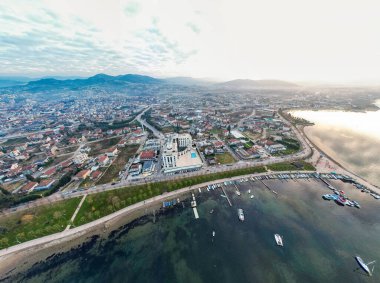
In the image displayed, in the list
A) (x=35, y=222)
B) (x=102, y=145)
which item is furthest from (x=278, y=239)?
(x=102, y=145)

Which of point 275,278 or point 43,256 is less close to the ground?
point 275,278

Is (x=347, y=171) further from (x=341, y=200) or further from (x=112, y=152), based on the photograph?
(x=112, y=152)

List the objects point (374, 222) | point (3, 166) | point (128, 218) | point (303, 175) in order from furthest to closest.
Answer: point (3, 166) → point (303, 175) → point (128, 218) → point (374, 222)

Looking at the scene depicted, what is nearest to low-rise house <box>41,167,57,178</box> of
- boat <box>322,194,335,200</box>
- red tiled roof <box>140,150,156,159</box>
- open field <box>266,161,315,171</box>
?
red tiled roof <box>140,150,156,159</box>

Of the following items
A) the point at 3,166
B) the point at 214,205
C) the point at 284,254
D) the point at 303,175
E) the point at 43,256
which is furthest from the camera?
the point at 3,166

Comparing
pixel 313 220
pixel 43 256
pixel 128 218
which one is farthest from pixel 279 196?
pixel 43 256

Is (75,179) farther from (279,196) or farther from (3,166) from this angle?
(279,196)
